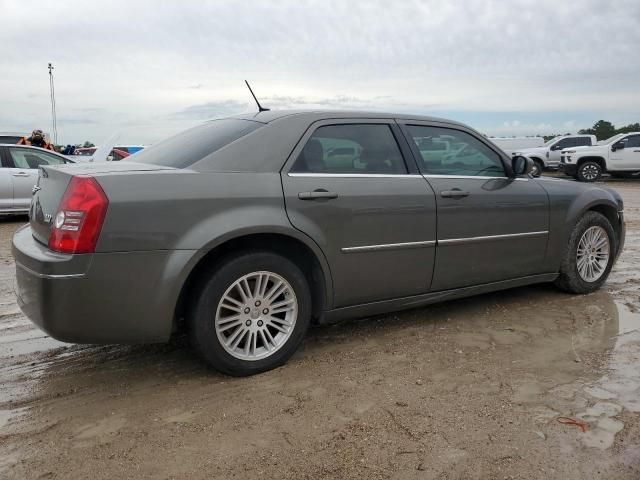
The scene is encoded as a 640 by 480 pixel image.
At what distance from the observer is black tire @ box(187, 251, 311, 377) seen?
3096 millimetres

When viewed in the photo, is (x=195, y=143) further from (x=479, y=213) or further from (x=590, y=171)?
(x=590, y=171)

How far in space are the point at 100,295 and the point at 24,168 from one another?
895 centimetres

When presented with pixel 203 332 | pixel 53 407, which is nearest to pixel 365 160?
pixel 203 332

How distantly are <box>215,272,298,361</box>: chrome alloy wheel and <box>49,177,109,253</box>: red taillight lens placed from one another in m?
0.78

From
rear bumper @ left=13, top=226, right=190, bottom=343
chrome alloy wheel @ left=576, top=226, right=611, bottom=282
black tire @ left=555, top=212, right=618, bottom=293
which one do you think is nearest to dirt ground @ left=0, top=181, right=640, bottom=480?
rear bumper @ left=13, top=226, right=190, bottom=343

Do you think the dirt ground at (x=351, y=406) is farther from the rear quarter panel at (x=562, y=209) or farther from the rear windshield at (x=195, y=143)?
the rear windshield at (x=195, y=143)

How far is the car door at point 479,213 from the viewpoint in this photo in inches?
157

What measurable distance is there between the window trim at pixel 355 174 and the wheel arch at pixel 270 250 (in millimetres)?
402

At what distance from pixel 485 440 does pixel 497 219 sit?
2.04 m

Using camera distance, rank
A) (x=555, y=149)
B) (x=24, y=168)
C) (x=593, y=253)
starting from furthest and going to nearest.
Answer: (x=555, y=149) < (x=24, y=168) < (x=593, y=253)

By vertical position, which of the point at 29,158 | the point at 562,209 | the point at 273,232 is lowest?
the point at 29,158

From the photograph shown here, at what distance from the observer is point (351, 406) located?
2938 mm

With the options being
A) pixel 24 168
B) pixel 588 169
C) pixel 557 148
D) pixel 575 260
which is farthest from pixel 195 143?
pixel 557 148

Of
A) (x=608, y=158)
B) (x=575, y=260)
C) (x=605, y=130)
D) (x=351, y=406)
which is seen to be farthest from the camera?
(x=605, y=130)
